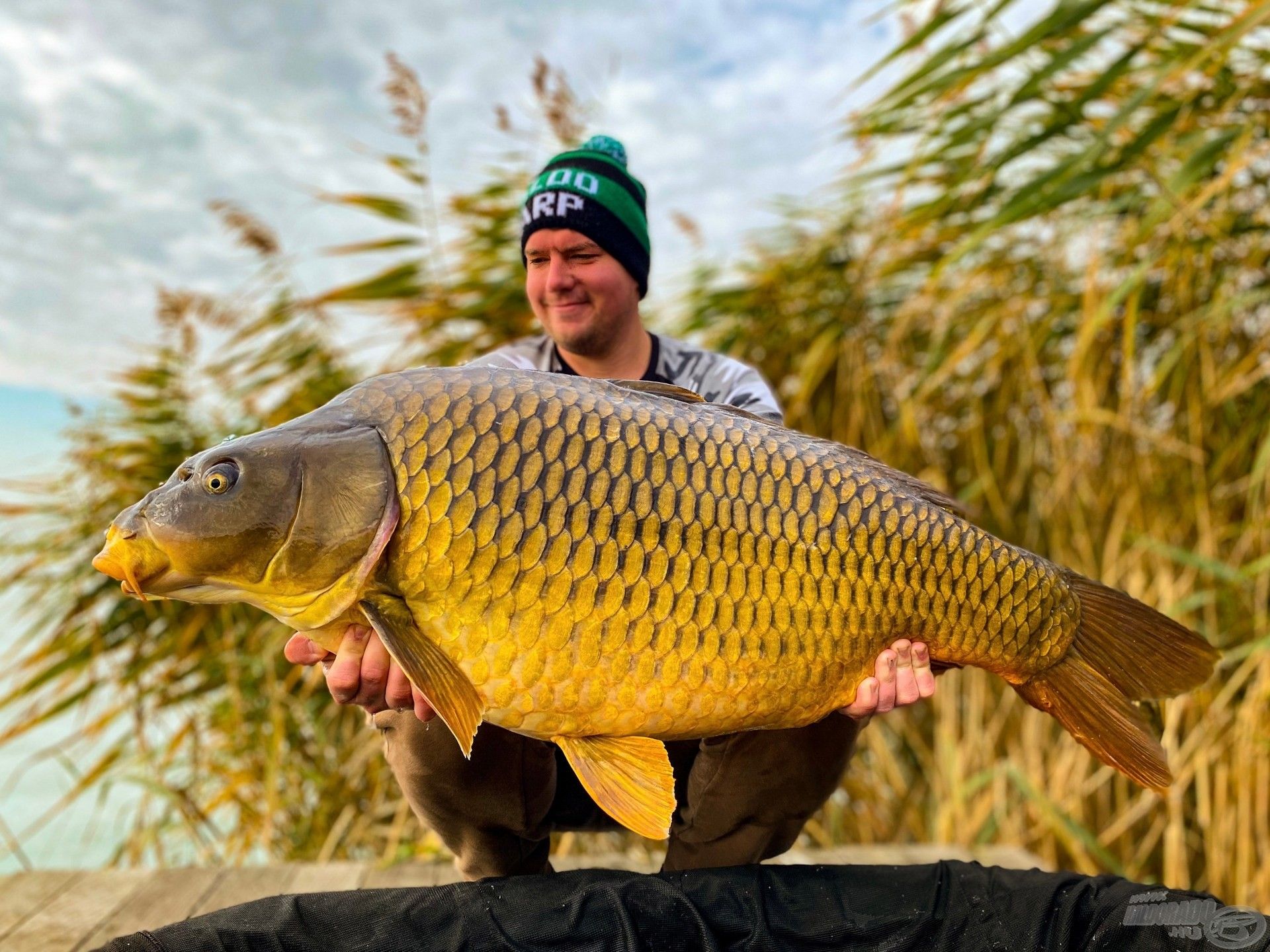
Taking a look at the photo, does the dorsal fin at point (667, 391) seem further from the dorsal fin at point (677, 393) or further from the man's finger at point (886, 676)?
the man's finger at point (886, 676)

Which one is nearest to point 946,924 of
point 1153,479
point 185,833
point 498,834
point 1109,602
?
point 1109,602

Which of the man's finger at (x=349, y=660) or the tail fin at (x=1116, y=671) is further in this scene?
the tail fin at (x=1116, y=671)

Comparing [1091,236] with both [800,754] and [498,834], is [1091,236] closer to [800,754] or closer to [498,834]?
[800,754]

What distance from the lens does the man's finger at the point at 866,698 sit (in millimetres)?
1151

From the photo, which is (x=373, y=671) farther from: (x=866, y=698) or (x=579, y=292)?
(x=579, y=292)

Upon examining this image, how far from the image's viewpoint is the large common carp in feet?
3.21

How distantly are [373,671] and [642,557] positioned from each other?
31 cm

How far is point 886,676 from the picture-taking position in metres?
1.15

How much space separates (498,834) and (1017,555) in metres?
0.79

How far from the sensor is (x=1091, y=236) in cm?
252

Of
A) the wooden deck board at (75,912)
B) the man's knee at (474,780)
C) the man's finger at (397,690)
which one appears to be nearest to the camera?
the man's finger at (397,690)

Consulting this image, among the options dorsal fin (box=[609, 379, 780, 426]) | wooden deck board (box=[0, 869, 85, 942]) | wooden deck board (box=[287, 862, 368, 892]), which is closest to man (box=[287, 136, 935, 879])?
dorsal fin (box=[609, 379, 780, 426])

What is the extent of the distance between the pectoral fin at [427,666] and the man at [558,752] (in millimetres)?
62

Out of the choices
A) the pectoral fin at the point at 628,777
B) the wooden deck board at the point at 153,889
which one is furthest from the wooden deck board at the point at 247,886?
the pectoral fin at the point at 628,777
